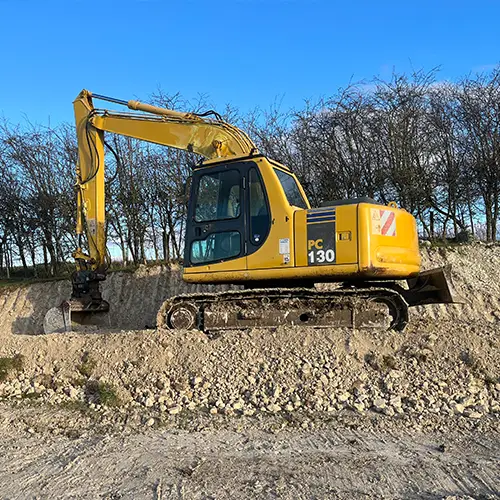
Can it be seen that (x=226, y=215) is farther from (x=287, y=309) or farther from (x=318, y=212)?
(x=287, y=309)

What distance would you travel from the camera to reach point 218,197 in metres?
7.88

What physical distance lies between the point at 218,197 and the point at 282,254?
1.38 metres

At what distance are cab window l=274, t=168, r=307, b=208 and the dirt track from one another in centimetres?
201

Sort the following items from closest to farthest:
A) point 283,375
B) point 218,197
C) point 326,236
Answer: point 283,375, point 326,236, point 218,197

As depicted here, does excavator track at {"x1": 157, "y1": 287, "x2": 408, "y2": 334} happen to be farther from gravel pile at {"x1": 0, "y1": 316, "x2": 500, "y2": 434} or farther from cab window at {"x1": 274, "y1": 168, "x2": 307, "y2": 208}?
cab window at {"x1": 274, "y1": 168, "x2": 307, "y2": 208}

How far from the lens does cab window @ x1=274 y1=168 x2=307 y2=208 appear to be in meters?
7.77

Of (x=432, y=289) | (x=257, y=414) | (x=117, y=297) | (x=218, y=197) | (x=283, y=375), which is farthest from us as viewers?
(x=117, y=297)

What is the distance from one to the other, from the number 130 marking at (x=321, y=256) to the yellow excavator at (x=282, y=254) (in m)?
0.01

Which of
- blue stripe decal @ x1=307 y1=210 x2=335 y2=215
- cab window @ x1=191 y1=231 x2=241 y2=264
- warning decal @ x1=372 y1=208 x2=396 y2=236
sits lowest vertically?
cab window @ x1=191 y1=231 x2=241 y2=264

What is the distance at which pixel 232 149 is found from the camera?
28.4 feet

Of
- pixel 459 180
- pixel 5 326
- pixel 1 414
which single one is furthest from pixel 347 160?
pixel 1 414

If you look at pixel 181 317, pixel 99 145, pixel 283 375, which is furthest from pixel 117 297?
pixel 283 375

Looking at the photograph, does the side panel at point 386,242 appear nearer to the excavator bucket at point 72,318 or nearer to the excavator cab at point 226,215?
the excavator cab at point 226,215

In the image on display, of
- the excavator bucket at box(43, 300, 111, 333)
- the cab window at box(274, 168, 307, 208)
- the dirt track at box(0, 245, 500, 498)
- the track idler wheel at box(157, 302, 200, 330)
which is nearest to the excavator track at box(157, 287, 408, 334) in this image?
the track idler wheel at box(157, 302, 200, 330)
